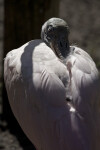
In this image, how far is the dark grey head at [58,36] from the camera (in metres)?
A: 4.89

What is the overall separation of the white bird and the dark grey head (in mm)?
47

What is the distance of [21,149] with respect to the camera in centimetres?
589

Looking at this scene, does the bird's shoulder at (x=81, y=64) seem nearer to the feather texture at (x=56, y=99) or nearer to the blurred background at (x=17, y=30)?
the feather texture at (x=56, y=99)

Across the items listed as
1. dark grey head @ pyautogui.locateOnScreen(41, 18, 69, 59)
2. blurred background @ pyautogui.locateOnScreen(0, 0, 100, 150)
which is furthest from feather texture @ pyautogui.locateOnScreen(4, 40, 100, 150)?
blurred background @ pyautogui.locateOnScreen(0, 0, 100, 150)

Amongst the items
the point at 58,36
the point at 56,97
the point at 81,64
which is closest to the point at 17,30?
the point at 58,36

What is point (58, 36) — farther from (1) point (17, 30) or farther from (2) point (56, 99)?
(1) point (17, 30)

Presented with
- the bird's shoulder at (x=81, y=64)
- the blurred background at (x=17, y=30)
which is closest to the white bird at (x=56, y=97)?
the bird's shoulder at (x=81, y=64)

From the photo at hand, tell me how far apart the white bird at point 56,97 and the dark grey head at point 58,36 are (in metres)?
0.05

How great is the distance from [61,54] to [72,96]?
648 mm

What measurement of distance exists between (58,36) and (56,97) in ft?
2.78

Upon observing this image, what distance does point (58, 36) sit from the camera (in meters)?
4.98

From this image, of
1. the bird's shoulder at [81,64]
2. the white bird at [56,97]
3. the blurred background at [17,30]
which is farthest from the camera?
the blurred background at [17,30]

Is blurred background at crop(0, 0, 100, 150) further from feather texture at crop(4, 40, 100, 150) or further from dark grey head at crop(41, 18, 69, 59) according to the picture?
feather texture at crop(4, 40, 100, 150)

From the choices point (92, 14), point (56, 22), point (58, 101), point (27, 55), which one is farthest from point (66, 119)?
point (92, 14)
